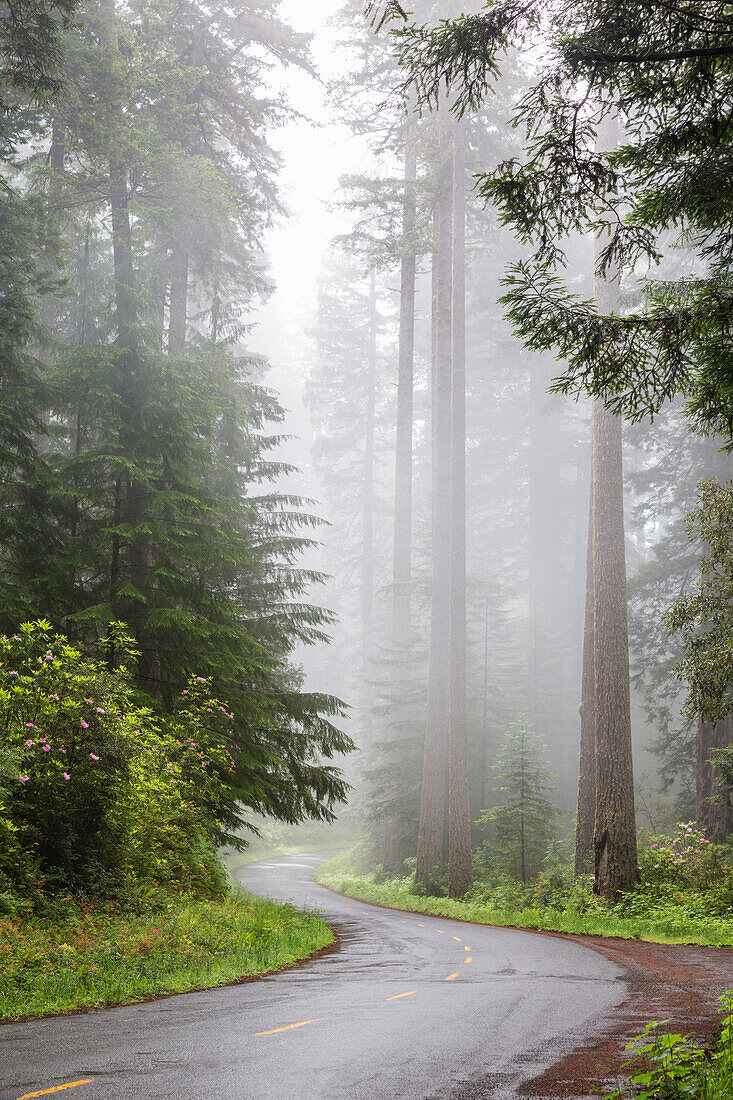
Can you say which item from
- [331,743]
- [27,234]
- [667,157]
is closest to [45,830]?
[331,743]

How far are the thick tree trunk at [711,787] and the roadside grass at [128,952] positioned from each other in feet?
36.9

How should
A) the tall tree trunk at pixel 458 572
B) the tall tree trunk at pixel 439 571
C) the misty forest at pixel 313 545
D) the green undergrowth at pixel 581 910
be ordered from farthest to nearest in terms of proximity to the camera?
the tall tree trunk at pixel 439 571 < the tall tree trunk at pixel 458 572 < the green undergrowth at pixel 581 910 < the misty forest at pixel 313 545

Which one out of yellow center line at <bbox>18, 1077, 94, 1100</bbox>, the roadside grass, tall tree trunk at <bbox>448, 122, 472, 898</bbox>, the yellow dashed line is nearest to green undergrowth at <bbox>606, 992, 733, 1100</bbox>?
the yellow dashed line

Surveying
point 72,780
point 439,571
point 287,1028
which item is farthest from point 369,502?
point 287,1028

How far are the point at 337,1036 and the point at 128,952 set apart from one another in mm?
3415

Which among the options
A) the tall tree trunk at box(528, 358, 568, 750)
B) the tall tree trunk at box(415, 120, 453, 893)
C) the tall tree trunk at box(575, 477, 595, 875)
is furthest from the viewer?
the tall tree trunk at box(528, 358, 568, 750)

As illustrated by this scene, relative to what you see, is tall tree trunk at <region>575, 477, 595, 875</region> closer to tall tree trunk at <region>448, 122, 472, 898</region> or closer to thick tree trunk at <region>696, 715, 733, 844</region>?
thick tree trunk at <region>696, 715, 733, 844</region>

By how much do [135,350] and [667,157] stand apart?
32.9 feet

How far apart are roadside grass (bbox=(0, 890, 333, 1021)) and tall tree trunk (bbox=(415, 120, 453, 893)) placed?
32.7 ft

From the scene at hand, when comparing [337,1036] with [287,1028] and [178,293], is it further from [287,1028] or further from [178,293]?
[178,293]

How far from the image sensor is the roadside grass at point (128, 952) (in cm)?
669

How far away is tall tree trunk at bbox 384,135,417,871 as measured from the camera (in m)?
25.0

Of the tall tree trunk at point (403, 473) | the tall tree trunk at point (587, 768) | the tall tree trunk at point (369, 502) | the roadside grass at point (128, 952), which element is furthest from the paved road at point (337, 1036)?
the tall tree trunk at point (369, 502)

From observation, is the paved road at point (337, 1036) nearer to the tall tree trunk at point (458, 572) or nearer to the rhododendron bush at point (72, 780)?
the rhododendron bush at point (72, 780)
